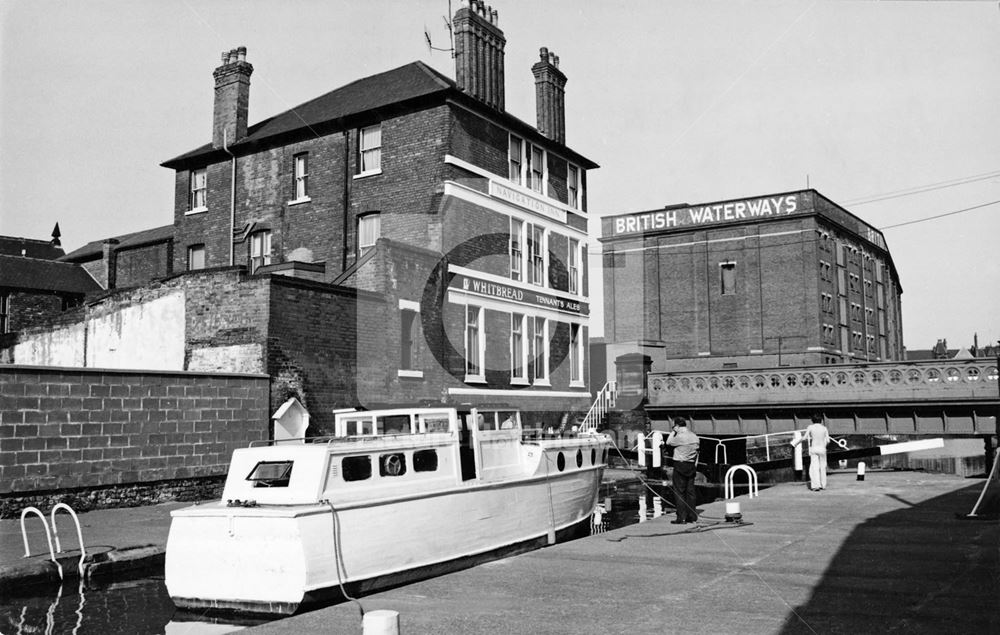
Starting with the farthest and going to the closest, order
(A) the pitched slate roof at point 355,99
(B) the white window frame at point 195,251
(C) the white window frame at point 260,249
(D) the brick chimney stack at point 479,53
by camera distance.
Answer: (B) the white window frame at point 195,251
(C) the white window frame at point 260,249
(D) the brick chimney stack at point 479,53
(A) the pitched slate roof at point 355,99

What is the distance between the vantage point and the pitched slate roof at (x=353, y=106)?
1086 inches

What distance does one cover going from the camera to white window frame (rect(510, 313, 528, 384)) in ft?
97.8

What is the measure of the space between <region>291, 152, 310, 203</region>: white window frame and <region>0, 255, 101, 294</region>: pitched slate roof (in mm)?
18542

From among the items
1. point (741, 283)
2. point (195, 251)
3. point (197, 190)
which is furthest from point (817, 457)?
point (741, 283)

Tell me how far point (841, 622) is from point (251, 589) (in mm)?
6676

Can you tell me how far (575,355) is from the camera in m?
33.8

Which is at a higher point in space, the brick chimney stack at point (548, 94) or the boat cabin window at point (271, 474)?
the brick chimney stack at point (548, 94)

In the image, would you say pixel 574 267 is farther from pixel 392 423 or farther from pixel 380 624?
pixel 380 624

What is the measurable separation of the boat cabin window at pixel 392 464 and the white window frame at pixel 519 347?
56.7ft

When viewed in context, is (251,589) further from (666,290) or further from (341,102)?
(666,290)

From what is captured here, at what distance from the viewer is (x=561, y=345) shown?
32.9m

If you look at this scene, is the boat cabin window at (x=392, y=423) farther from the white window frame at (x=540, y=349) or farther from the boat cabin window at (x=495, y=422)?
the white window frame at (x=540, y=349)

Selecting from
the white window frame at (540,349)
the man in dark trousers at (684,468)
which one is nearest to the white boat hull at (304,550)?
the man in dark trousers at (684,468)

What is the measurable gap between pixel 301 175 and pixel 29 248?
33259 millimetres
